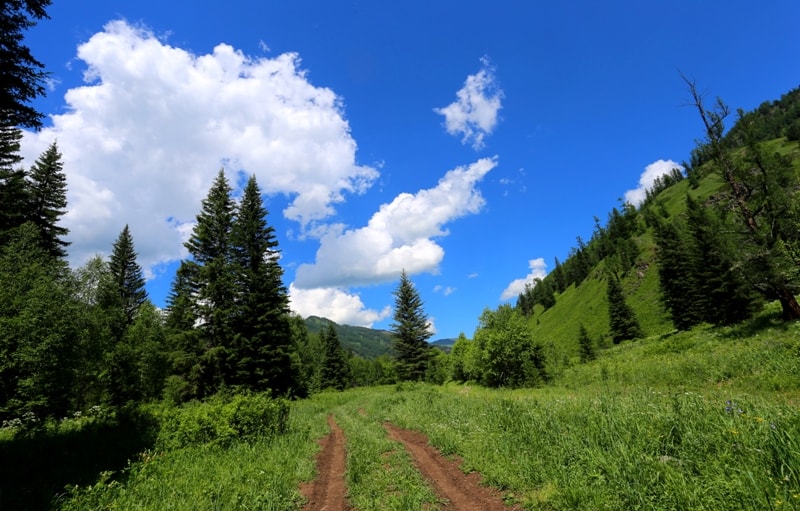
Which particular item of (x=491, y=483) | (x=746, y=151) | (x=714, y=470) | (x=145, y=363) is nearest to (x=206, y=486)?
(x=491, y=483)

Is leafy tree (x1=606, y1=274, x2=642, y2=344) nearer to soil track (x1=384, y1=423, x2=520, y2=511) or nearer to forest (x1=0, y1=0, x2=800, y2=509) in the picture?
forest (x1=0, y1=0, x2=800, y2=509)

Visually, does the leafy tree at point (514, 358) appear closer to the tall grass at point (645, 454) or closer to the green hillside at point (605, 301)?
the tall grass at point (645, 454)

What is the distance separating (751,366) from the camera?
15.7 m

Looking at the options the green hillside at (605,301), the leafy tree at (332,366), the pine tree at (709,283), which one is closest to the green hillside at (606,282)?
the green hillside at (605,301)

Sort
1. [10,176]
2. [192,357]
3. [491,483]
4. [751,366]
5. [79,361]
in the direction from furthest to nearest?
[192,357]
[10,176]
[79,361]
[751,366]
[491,483]

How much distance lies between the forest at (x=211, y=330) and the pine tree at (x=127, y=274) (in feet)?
0.51

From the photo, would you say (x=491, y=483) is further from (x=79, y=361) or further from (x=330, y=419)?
(x=79, y=361)

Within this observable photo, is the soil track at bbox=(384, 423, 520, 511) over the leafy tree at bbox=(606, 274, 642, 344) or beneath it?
beneath

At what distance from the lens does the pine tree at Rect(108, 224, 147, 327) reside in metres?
41.1

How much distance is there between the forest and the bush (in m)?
0.06

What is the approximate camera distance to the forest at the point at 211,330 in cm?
1040

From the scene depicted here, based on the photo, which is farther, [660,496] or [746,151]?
[746,151]

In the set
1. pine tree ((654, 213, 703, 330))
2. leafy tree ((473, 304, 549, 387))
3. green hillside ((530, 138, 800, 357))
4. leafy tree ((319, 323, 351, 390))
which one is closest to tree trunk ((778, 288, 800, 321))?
leafy tree ((473, 304, 549, 387))

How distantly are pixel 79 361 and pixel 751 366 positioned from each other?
35430mm
